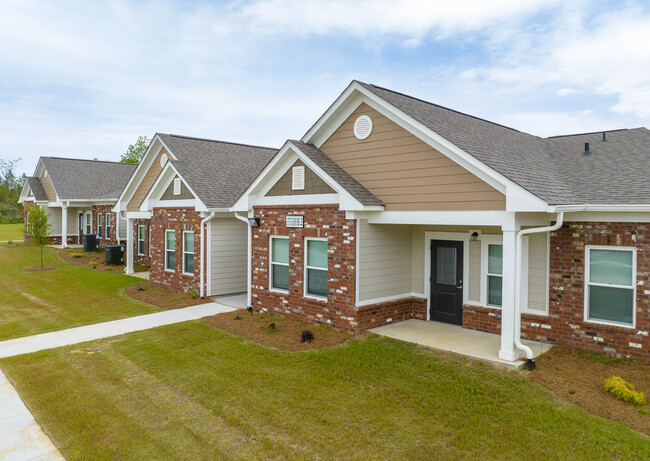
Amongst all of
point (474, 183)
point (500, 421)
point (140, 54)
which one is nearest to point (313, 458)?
point (500, 421)

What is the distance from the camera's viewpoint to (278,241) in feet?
39.3

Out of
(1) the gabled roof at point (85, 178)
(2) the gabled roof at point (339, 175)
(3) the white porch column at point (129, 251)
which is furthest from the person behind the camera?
(1) the gabled roof at point (85, 178)

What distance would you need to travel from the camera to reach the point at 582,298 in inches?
333

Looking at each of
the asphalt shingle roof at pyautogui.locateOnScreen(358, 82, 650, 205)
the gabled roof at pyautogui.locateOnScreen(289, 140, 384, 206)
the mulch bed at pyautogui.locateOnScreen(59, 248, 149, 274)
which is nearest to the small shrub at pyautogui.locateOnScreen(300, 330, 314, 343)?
the gabled roof at pyautogui.locateOnScreen(289, 140, 384, 206)

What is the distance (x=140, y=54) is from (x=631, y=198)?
23080 millimetres

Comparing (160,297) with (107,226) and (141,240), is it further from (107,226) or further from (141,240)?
(107,226)

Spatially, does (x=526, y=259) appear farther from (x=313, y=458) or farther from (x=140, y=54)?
(x=140, y=54)

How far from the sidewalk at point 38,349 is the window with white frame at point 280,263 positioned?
1.92 meters

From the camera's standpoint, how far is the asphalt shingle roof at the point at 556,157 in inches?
324

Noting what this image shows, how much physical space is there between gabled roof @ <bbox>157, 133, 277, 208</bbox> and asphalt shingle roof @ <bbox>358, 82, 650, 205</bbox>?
699 centimetres

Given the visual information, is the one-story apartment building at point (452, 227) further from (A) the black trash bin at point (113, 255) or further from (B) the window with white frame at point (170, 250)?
(A) the black trash bin at point (113, 255)

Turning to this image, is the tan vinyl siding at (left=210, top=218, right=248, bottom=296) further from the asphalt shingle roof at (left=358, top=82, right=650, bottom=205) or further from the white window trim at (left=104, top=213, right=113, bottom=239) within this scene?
the white window trim at (left=104, top=213, right=113, bottom=239)

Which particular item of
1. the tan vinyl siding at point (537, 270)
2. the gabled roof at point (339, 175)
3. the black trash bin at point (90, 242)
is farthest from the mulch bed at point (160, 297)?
the black trash bin at point (90, 242)

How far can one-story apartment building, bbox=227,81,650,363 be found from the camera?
7980 mm
